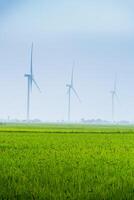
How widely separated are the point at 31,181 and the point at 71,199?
2.77 meters

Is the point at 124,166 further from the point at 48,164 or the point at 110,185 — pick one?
the point at 110,185

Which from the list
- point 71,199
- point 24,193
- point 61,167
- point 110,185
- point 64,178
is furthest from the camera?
point 61,167

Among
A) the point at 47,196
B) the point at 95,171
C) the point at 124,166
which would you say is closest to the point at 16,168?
the point at 95,171

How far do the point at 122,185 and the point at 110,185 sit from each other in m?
0.32

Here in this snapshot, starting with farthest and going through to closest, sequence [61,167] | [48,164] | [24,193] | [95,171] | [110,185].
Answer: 1. [48,164]
2. [61,167]
3. [95,171]
4. [110,185]
5. [24,193]

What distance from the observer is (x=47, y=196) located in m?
10.3

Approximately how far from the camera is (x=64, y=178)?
42.9 feet

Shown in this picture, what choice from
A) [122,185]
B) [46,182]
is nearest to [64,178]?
[46,182]

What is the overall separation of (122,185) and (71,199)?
7.80ft

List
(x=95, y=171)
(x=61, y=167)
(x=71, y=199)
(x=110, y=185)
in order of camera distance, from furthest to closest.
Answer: (x=61, y=167), (x=95, y=171), (x=110, y=185), (x=71, y=199)

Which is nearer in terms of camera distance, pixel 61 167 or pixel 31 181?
pixel 31 181

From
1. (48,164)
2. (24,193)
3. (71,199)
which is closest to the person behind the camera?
(71,199)

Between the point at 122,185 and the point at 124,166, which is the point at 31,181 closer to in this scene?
the point at 122,185

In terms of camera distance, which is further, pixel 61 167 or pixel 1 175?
pixel 61 167
